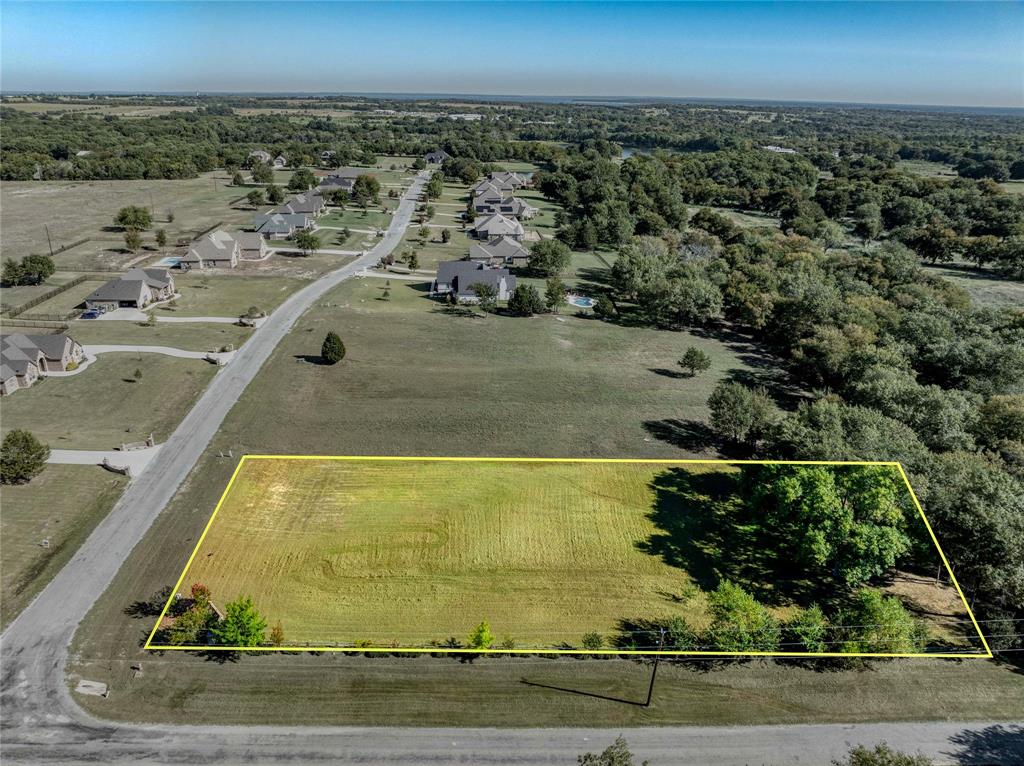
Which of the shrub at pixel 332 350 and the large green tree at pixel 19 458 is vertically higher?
the shrub at pixel 332 350

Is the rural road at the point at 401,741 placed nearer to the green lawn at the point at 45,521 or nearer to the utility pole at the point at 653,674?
the utility pole at the point at 653,674

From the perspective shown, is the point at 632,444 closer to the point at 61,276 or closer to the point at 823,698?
the point at 823,698

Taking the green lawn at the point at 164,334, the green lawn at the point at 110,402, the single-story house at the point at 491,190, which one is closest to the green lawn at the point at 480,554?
the green lawn at the point at 110,402

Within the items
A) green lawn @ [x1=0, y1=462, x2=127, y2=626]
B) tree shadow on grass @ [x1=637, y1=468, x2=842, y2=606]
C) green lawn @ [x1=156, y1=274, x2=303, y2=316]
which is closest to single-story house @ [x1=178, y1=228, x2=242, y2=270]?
green lawn @ [x1=156, y1=274, x2=303, y2=316]

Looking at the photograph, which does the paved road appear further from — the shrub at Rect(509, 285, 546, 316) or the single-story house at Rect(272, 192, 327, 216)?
the single-story house at Rect(272, 192, 327, 216)

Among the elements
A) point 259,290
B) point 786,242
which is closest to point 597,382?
point 259,290
